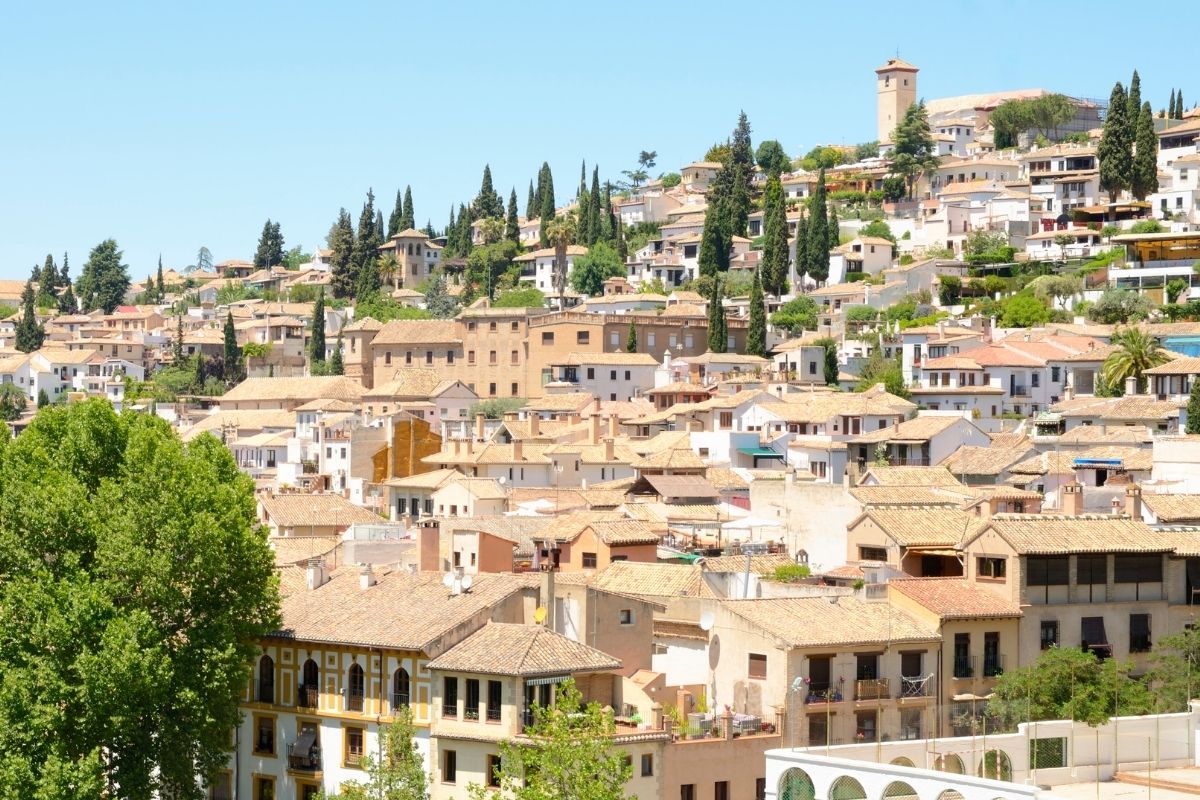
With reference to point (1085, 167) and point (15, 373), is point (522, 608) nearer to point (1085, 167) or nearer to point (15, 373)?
point (1085, 167)

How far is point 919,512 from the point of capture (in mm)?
49719

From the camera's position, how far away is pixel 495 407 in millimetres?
104250

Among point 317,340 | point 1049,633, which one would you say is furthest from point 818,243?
point 1049,633

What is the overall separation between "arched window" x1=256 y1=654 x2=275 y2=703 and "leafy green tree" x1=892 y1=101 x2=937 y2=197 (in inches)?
3904

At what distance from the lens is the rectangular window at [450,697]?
3950cm

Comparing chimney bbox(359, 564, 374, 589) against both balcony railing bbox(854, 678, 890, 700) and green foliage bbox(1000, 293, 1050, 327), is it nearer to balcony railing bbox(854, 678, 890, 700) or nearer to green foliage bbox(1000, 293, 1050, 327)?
balcony railing bbox(854, 678, 890, 700)

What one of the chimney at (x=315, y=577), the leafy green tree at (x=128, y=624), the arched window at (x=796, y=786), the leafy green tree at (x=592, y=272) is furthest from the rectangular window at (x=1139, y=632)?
the leafy green tree at (x=592, y=272)

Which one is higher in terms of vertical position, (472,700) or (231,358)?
(231,358)

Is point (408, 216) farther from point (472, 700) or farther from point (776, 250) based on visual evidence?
point (472, 700)

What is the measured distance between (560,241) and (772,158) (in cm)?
2686

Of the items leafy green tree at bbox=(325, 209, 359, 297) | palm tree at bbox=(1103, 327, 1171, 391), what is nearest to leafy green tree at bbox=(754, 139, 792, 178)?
leafy green tree at bbox=(325, 209, 359, 297)

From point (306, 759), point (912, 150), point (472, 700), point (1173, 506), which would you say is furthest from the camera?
point (912, 150)

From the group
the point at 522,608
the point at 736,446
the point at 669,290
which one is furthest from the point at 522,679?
the point at 669,290

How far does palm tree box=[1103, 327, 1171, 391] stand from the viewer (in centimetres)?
8069
